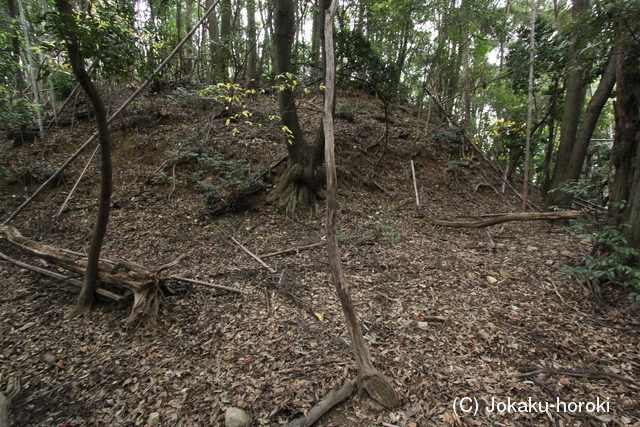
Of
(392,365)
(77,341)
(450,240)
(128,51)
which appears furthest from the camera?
(450,240)

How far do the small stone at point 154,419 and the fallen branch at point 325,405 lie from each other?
1.19 metres

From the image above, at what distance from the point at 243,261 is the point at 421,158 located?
730cm

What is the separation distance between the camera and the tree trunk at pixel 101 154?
2.49 metres

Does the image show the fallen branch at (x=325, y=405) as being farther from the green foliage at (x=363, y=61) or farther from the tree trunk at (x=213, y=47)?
the tree trunk at (x=213, y=47)

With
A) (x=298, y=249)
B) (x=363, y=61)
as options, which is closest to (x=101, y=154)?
(x=298, y=249)

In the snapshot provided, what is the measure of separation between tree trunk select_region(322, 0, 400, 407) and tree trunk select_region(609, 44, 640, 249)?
164 inches

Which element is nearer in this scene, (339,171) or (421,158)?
(339,171)

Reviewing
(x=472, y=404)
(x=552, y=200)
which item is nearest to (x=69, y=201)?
(x=472, y=404)

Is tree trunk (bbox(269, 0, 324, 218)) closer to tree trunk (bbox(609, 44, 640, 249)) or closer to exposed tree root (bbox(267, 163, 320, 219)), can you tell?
exposed tree root (bbox(267, 163, 320, 219))

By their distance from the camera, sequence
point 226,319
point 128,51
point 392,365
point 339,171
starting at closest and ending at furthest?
point 128,51, point 392,365, point 226,319, point 339,171

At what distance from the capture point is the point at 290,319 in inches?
153

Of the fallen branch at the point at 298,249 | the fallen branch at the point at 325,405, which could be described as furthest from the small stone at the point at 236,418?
the fallen branch at the point at 298,249

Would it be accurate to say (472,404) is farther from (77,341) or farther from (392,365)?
(77,341)

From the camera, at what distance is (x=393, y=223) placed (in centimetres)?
694
